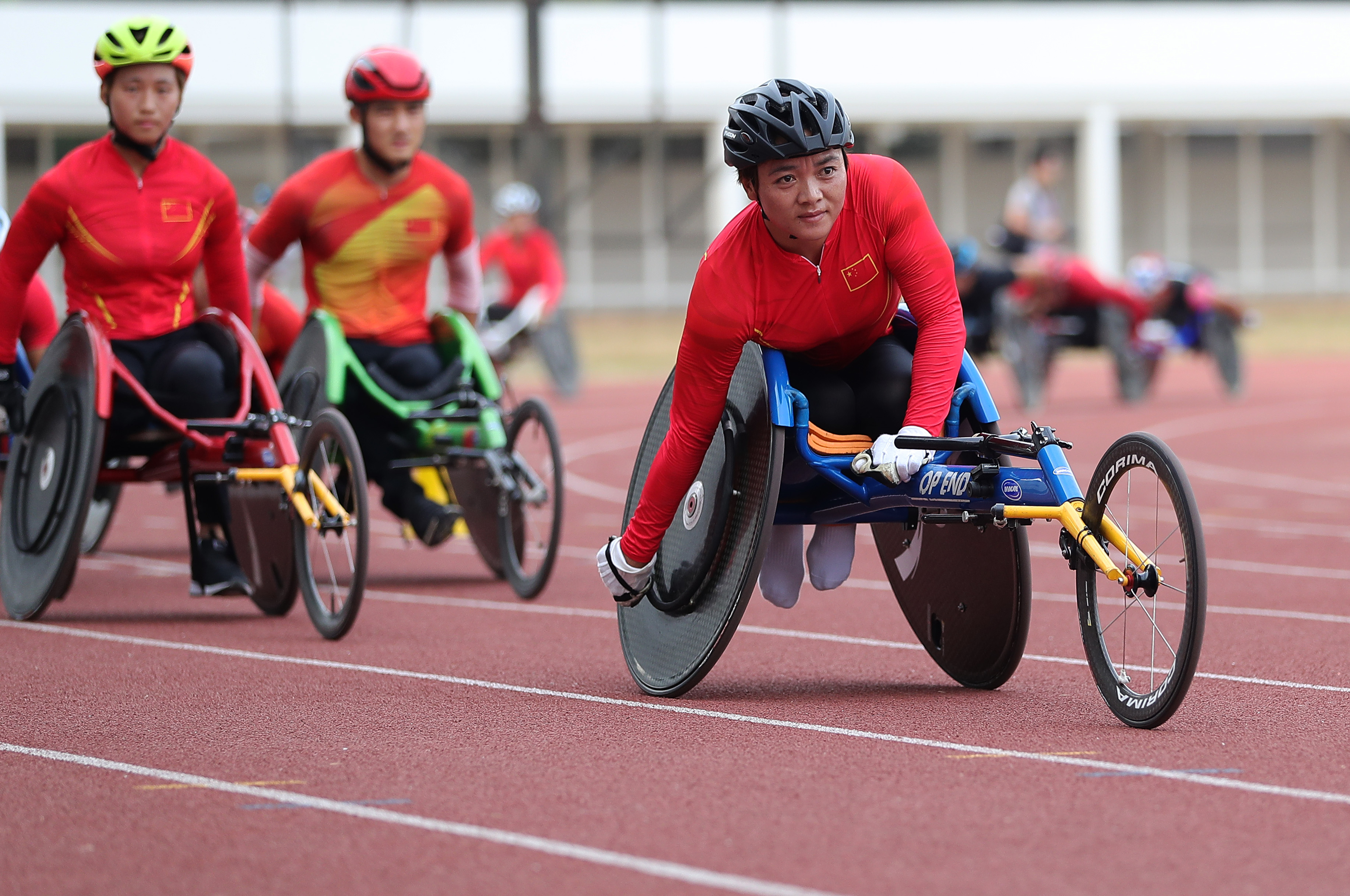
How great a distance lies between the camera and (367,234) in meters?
9.48

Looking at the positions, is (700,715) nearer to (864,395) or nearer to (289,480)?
(864,395)

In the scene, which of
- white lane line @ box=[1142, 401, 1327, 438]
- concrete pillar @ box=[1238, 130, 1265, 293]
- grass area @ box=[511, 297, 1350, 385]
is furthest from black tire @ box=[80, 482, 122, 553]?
concrete pillar @ box=[1238, 130, 1265, 293]

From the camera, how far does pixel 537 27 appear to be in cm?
2633

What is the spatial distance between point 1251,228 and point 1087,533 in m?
38.5

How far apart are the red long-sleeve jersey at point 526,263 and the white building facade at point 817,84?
12.7m

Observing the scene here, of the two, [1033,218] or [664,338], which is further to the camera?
[664,338]

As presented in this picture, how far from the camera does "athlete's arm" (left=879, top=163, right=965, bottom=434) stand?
6062 mm

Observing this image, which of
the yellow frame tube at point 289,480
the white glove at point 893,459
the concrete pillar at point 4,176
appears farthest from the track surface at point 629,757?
the concrete pillar at point 4,176

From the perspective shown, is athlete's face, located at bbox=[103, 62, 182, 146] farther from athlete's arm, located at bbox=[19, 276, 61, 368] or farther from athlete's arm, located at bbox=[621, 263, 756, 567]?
athlete's arm, located at bbox=[621, 263, 756, 567]

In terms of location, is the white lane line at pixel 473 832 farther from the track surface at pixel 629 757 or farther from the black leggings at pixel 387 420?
the black leggings at pixel 387 420

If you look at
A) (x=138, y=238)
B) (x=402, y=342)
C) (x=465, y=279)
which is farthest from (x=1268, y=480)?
(x=138, y=238)

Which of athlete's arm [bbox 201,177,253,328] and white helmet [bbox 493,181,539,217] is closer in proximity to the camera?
athlete's arm [bbox 201,177,253,328]

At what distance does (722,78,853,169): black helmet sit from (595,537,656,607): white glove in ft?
4.12

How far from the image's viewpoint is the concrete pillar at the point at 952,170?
135ft
